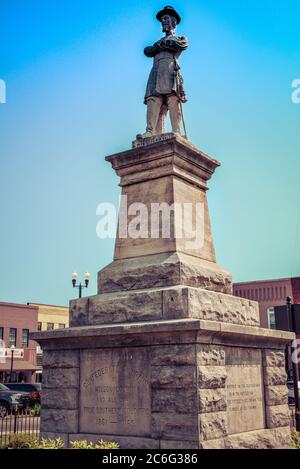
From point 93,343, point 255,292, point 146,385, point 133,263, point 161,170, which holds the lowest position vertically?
point 146,385

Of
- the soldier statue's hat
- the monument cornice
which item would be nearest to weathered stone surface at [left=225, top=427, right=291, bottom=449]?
the monument cornice

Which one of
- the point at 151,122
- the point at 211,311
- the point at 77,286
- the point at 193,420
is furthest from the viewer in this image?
the point at 77,286

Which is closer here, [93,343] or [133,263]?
[93,343]

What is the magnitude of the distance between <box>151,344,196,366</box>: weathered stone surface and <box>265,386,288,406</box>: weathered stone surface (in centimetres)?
242

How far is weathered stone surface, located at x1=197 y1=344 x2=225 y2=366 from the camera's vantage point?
24.8 ft

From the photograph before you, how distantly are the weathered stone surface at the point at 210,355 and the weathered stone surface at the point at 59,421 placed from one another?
2.36 metres

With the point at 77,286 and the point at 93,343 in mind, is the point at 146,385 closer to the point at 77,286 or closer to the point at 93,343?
the point at 93,343

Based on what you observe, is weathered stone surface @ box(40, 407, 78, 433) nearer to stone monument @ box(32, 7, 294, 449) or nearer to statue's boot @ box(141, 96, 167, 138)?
stone monument @ box(32, 7, 294, 449)

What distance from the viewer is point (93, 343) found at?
8.61 metres

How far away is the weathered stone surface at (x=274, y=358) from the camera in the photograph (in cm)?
947

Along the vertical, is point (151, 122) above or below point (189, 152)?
above

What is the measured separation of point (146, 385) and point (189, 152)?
13.4 ft

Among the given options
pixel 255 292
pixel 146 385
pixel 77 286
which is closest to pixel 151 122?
pixel 146 385

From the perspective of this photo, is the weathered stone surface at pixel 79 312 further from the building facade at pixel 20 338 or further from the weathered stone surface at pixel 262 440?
the building facade at pixel 20 338
